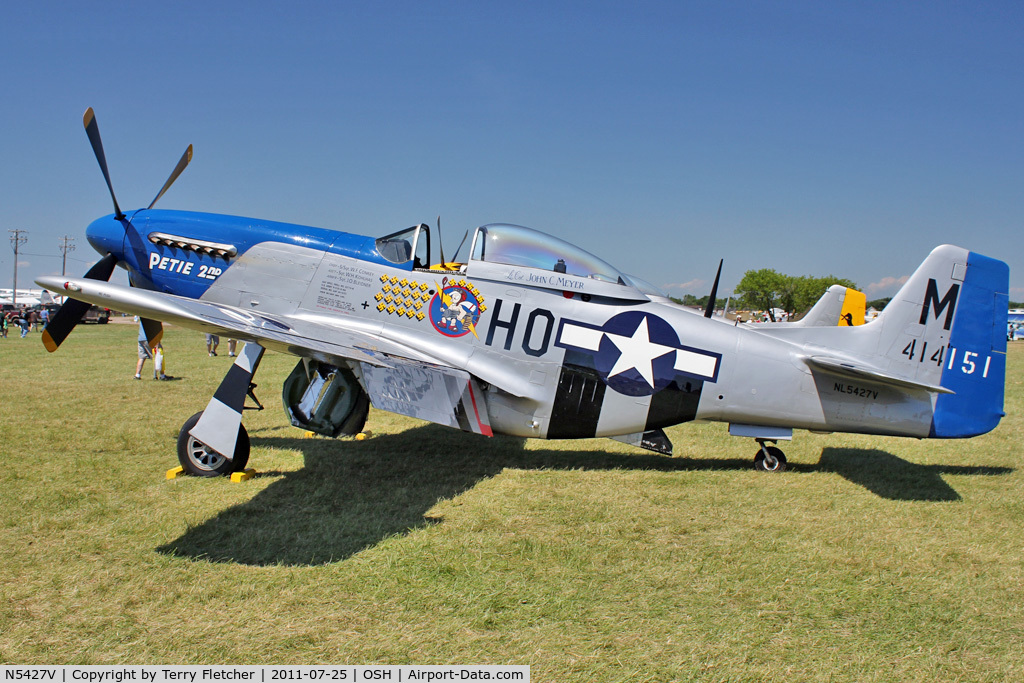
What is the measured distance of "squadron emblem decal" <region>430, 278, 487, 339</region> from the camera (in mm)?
6160

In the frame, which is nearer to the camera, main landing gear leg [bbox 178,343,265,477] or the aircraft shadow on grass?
the aircraft shadow on grass

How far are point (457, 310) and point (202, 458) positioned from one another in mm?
2837

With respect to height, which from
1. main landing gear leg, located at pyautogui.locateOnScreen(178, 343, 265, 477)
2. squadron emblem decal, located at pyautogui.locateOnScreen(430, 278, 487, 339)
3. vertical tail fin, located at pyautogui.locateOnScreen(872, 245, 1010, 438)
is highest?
vertical tail fin, located at pyautogui.locateOnScreen(872, 245, 1010, 438)

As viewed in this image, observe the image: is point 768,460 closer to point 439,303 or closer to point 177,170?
point 439,303

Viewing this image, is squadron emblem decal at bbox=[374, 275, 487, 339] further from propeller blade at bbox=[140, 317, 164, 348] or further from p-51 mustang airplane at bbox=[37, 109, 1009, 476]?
propeller blade at bbox=[140, 317, 164, 348]

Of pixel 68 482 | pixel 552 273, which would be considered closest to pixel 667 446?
pixel 552 273

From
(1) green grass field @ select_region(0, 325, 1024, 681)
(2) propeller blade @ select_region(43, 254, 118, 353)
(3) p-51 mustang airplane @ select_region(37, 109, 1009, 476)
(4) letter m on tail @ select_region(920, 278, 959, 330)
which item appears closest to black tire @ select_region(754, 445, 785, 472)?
(1) green grass field @ select_region(0, 325, 1024, 681)

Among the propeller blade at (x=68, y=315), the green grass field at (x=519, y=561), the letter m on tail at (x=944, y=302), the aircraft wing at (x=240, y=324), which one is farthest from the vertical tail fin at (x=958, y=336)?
the propeller blade at (x=68, y=315)

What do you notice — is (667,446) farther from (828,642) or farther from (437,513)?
(828,642)

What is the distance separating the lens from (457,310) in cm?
618

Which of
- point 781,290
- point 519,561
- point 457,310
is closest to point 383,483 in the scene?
point 457,310

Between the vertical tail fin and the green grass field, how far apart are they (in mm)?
810

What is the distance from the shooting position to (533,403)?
609 centimetres

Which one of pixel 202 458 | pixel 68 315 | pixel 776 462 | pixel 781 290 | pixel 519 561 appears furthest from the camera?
pixel 781 290
